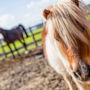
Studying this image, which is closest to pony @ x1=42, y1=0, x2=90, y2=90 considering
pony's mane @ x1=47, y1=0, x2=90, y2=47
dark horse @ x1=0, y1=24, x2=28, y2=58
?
pony's mane @ x1=47, y1=0, x2=90, y2=47

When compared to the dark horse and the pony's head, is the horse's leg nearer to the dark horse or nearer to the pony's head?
the pony's head

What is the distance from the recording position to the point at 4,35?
770 centimetres

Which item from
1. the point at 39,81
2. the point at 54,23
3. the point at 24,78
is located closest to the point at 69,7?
the point at 54,23

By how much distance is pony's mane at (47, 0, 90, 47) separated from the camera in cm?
123

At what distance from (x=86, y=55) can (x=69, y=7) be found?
0.52m

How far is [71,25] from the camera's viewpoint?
4.05ft

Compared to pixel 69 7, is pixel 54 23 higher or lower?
lower

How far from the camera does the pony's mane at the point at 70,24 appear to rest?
4.02 feet

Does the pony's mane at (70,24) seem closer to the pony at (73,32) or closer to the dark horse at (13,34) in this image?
the pony at (73,32)

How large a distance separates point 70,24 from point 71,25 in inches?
0.6

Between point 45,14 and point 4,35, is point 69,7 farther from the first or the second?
point 4,35

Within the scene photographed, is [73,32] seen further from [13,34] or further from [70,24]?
[13,34]

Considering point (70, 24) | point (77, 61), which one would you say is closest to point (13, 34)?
point (70, 24)

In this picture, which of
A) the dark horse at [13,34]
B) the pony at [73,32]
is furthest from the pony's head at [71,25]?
the dark horse at [13,34]
